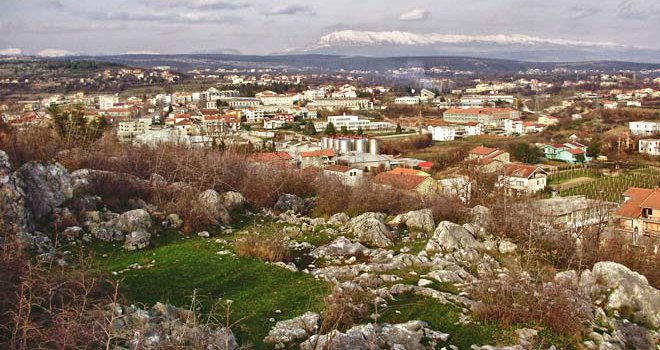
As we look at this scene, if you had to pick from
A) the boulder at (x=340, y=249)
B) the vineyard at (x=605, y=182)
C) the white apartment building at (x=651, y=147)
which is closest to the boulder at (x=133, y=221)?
the boulder at (x=340, y=249)

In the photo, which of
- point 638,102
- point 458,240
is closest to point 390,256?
point 458,240

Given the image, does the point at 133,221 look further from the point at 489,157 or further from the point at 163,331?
the point at 489,157

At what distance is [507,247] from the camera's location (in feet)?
30.6

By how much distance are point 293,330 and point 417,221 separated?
5.61 m

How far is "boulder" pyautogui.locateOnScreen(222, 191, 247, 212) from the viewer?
40.0 ft

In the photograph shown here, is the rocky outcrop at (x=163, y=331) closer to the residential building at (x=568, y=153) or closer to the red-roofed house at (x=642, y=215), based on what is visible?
the red-roofed house at (x=642, y=215)

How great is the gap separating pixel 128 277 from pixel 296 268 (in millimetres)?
2340

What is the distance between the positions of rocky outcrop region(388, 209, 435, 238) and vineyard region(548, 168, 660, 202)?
17368mm

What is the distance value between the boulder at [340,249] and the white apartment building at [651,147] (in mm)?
37351

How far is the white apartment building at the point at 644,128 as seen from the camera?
47156mm

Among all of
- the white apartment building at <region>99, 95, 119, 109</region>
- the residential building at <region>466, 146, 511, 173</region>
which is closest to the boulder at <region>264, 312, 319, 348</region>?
the residential building at <region>466, 146, 511, 173</region>

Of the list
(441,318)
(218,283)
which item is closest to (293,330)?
(441,318)

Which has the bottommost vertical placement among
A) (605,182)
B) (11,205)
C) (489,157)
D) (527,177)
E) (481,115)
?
(605,182)

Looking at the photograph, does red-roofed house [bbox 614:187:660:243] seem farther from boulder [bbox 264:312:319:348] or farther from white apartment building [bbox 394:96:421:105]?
white apartment building [bbox 394:96:421:105]
